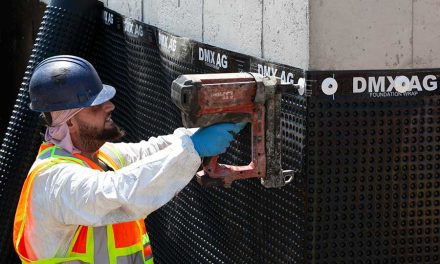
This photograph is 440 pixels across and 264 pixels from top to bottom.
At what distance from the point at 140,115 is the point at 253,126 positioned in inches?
102

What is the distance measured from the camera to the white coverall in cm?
331

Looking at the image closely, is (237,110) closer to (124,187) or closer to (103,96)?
(124,187)

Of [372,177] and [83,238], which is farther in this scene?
[372,177]

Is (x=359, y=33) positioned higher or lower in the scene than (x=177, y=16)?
lower

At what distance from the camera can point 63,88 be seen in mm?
3641

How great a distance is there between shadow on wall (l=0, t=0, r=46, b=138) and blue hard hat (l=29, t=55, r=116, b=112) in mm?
5471

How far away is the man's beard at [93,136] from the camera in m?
3.72

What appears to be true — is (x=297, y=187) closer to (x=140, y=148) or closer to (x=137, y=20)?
(x=140, y=148)

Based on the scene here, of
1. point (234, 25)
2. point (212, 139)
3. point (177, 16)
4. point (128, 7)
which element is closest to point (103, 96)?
point (212, 139)

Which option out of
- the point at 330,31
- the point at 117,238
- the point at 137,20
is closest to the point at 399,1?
the point at 330,31

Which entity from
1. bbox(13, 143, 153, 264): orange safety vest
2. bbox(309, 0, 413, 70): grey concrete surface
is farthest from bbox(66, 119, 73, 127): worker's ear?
bbox(309, 0, 413, 70): grey concrete surface

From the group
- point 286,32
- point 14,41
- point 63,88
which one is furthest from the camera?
point 14,41

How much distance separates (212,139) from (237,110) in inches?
6.7

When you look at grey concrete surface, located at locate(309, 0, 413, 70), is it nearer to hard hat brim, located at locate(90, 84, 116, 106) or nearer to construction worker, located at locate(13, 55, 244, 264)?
construction worker, located at locate(13, 55, 244, 264)
